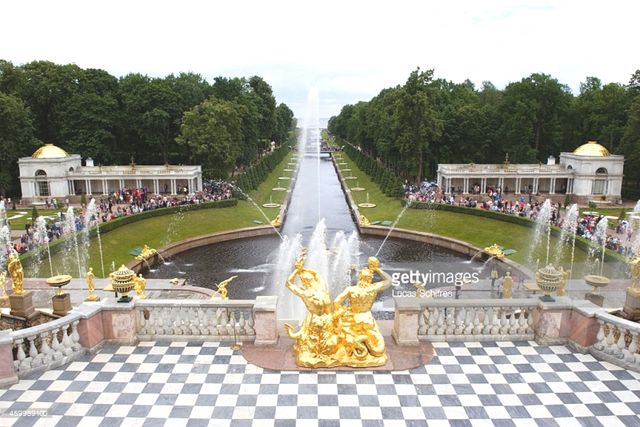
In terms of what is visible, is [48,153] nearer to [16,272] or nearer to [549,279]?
[16,272]

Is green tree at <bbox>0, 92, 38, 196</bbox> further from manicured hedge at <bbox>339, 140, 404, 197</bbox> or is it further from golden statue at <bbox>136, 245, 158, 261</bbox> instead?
manicured hedge at <bbox>339, 140, 404, 197</bbox>

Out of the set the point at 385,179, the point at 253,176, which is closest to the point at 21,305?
the point at 385,179

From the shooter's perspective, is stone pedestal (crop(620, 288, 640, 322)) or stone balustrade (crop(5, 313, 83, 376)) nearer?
stone balustrade (crop(5, 313, 83, 376))

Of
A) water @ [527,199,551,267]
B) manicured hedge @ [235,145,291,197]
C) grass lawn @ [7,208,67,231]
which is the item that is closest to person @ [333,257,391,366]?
water @ [527,199,551,267]

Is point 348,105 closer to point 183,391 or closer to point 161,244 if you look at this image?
point 161,244

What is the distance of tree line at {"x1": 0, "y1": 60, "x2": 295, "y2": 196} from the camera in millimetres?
64875

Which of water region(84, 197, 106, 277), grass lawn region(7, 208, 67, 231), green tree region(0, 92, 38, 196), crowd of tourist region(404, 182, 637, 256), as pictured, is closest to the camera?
water region(84, 197, 106, 277)

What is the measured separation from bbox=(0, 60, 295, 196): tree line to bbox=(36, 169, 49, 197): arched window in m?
3.05

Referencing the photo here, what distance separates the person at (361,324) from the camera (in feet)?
44.2

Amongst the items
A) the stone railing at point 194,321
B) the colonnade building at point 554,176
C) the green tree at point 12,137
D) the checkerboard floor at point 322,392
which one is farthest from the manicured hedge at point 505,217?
the green tree at point 12,137

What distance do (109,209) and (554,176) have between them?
2105 inches

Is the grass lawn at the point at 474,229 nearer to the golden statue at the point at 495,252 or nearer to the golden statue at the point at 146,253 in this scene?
the golden statue at the point at 495,252

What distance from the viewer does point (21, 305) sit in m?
14.9

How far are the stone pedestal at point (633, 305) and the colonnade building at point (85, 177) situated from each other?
2293 inches
